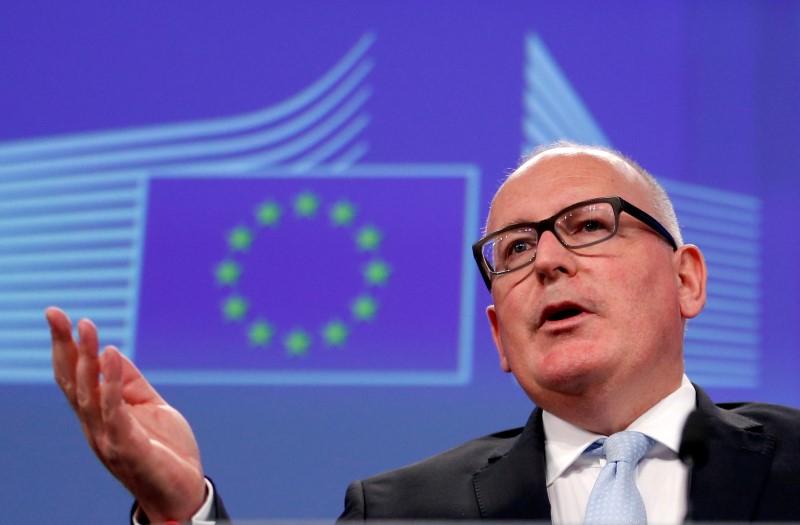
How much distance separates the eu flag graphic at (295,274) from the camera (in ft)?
8.43

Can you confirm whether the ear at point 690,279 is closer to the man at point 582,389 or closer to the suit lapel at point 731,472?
the man at point 582,389

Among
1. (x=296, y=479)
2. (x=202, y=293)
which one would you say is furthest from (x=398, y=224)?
(x=296, y=479)

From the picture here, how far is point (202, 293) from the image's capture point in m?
2.64

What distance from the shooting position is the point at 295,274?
8.68 ft

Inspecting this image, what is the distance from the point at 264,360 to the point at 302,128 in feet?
2.16

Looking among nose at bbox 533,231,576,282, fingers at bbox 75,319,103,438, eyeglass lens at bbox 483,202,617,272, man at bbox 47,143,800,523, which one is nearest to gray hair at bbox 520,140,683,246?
man at bbox 47,143,800,523

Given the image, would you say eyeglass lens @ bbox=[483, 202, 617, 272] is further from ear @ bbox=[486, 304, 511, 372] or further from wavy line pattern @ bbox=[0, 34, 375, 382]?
wavy line pattern @ bbox=[0, 34, 375, 382]

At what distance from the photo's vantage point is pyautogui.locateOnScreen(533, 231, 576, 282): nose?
1731 millimetres

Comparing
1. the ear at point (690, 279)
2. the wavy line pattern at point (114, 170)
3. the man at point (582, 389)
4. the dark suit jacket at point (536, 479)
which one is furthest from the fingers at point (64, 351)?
the wavy line pattern at point (114, 170)

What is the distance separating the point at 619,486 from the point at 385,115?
1492mm

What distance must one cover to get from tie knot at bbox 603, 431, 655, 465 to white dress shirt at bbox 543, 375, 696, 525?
2 cm

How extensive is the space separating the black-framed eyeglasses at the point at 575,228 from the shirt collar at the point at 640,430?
29 centimetres

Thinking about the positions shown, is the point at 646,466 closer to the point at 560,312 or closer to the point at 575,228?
the point at 560,312

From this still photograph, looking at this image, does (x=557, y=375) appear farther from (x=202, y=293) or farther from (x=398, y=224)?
(x=202, y=293)
